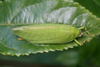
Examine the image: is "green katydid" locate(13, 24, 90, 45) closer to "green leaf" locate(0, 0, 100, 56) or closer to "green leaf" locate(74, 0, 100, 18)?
"green leaf" locate(0, 0, 100, 56)

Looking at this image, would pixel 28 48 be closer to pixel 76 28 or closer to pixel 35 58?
pixel 76 28

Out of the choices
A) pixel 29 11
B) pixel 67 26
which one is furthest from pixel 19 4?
pixel 67 26

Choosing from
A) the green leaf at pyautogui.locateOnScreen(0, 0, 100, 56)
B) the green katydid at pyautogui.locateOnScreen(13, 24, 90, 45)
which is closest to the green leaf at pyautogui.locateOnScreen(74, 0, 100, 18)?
the green leaf at pyautogui.locateOnScreen(0, 0, 100, 56)

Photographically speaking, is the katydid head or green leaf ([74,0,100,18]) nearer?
green leaf ([74,0,100,18])

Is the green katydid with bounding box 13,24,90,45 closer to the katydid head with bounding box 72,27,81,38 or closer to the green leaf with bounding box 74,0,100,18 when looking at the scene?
the katydid head with bounding box 72,27,81,38

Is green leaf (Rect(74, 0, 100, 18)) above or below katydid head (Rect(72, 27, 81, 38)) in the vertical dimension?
above

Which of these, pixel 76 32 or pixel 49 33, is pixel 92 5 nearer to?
pixel 76 32
